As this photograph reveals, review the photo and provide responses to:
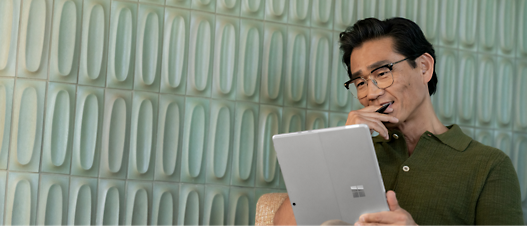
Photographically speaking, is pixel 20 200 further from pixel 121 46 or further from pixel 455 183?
pixel 455 183

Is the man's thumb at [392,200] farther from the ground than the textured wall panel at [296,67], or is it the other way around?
the textured wall panel at [296,67]

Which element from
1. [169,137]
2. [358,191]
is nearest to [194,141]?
[169,137]

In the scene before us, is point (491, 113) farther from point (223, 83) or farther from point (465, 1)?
point (223, 83)

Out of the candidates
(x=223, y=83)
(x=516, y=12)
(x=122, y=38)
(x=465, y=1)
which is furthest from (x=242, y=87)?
(x=516, y=12)

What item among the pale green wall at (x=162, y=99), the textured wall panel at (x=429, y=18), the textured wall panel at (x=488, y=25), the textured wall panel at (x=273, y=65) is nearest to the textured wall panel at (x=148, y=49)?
the pale green wall at (x=162, y=99)

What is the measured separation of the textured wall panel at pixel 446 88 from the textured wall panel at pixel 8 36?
1.84m

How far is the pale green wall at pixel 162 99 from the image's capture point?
1.74 meters

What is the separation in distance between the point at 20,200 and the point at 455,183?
4.98ft

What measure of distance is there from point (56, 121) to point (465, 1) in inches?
77.6

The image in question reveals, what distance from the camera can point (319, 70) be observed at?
6.77 feet

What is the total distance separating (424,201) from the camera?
1404 millimetres

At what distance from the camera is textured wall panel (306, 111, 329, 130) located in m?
2.04

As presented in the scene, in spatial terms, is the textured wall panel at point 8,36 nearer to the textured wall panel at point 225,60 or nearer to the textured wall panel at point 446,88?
the textured wall panel at point 225,60

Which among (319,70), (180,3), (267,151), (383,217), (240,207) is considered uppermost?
(180,3)
